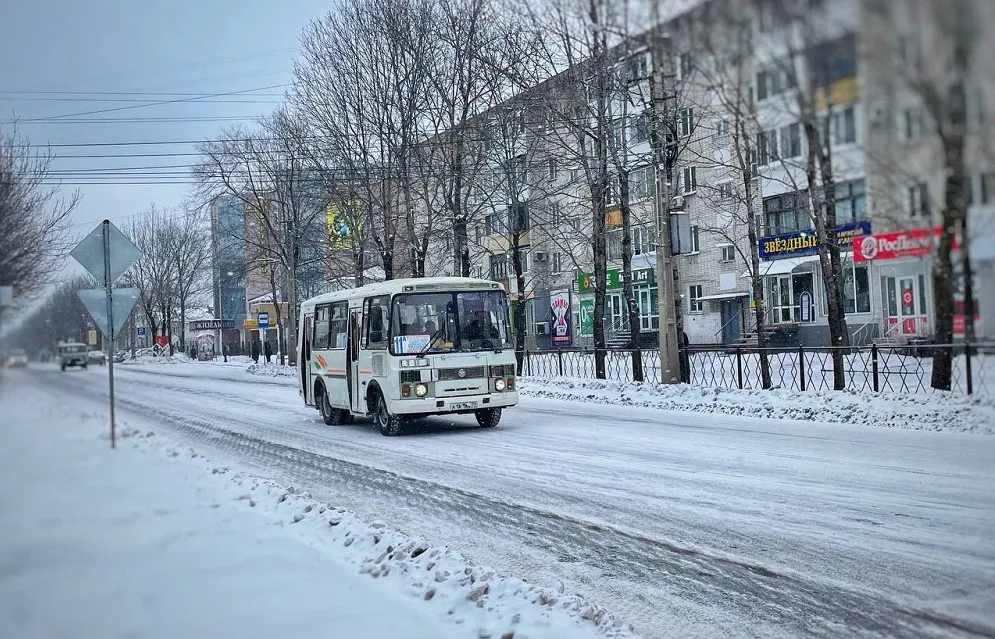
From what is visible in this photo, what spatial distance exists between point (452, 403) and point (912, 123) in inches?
535

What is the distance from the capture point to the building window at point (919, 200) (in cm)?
203

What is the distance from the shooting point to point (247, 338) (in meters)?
54.5

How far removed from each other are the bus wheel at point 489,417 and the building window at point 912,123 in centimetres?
1442

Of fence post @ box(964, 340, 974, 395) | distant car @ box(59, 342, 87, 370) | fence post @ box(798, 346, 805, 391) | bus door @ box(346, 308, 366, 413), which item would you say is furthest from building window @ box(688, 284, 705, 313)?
fence post @ box(964, 340, 974, 395)

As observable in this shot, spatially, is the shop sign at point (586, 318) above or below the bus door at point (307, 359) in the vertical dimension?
above

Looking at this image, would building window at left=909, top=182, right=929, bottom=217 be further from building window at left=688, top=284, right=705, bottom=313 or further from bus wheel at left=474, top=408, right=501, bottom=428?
building window at left=688, top=284, right=705, bottom=313

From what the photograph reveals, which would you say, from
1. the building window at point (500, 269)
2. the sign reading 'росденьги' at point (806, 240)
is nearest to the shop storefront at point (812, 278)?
the sign reading 'росденьги' at point (806, 240)

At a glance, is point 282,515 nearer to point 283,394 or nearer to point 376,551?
point 376,551

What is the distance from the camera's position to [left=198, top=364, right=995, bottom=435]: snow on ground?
1336 centimetres

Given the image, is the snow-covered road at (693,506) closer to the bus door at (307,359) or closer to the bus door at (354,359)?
the bus door at (354,359)

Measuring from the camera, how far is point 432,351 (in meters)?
15.3

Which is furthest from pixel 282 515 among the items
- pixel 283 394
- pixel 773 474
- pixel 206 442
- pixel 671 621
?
pixel 283 394

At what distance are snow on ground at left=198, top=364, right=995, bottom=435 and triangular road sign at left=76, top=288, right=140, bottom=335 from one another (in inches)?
295

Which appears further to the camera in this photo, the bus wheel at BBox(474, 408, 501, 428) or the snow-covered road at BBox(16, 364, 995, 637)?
the bus wheel at BBox(474, 408, 501, 428)
